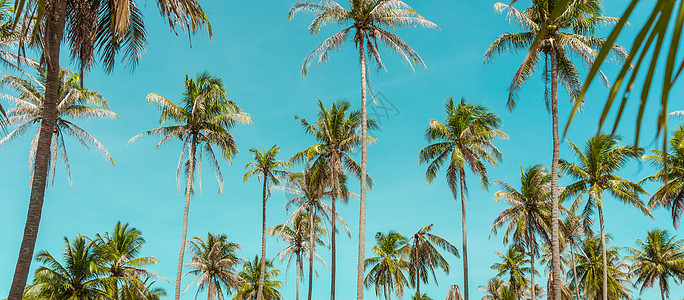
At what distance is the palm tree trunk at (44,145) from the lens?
8.10 metres

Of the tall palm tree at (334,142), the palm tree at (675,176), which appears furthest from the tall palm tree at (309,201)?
the palm tree at (675,176)

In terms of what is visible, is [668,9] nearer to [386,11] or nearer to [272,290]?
[386,11]

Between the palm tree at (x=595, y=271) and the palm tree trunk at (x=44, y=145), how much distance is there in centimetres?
3906

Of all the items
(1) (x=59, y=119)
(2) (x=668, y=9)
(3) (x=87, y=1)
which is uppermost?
(1) (x=59, y=119)

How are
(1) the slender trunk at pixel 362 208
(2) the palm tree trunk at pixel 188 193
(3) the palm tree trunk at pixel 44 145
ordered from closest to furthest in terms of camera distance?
1. (3) the palm tree trunk at pixel 44 145
2. (1) the slender trunk at pixel 362 208
3. (2) the palm tree trunk at pixel 188 193

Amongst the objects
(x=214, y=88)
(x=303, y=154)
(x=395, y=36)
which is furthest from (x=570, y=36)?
(x=214, y=88)

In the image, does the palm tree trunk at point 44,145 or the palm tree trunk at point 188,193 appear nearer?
the palm tree trunk at point 44,145

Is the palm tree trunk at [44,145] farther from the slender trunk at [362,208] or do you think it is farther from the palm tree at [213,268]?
the palm tree at [213,268]

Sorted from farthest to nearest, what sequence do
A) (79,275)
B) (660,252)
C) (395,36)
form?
(660,252) → (79,275) → (395,36)

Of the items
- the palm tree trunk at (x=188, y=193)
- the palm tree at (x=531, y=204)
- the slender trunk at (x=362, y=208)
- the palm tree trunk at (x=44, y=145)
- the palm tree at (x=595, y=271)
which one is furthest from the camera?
the palm tree at (x=595, y=271)

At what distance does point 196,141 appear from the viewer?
27.5 meters

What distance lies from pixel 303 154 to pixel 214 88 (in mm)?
6555

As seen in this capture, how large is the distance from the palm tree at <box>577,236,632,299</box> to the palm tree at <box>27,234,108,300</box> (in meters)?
35.4

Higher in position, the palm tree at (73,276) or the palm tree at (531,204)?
the palm tree at (531,204)
